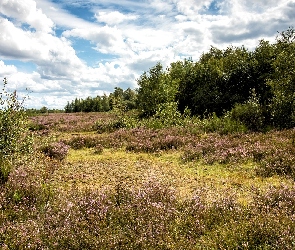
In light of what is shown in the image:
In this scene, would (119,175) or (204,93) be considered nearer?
(119,175)

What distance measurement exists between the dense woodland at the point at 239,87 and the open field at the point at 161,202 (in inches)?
223

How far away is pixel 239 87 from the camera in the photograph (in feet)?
103

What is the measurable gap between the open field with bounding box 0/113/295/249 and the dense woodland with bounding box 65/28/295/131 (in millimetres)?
5652

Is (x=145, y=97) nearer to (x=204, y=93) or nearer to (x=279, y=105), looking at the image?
(x=204, y=93)

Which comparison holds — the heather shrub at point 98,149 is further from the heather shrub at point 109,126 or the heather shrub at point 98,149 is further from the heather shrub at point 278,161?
the heather shrub at point 278,161

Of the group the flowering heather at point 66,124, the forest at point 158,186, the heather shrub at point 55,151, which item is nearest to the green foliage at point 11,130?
the forest at point 158,186

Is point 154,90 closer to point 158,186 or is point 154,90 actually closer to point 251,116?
point 251,116

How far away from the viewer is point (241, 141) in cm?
1603

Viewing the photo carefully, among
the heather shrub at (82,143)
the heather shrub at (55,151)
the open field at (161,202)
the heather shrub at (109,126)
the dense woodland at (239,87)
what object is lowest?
the open field at (161,202)

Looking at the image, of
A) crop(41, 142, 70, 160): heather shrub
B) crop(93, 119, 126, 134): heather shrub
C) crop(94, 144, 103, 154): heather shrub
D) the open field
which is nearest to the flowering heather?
crop(93, 119, 126, 134): heather shrub

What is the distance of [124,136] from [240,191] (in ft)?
41.6

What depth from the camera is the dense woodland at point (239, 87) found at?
20156 millimetres

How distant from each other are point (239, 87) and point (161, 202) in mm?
26106

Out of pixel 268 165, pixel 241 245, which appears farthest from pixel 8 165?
pixel 268 165
